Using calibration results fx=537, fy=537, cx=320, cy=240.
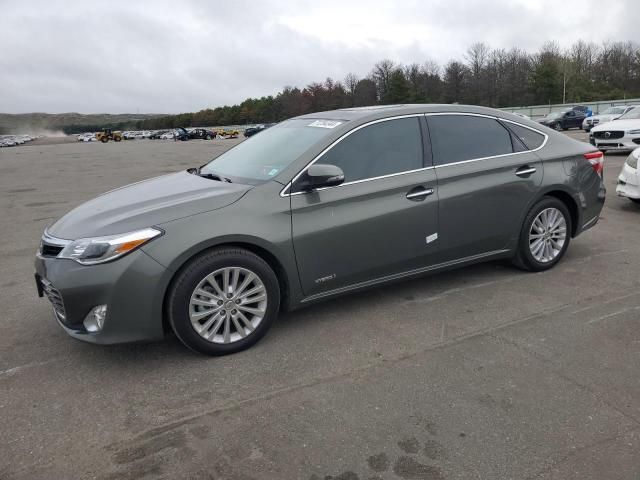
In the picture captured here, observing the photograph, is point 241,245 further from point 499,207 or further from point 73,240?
point 499,207

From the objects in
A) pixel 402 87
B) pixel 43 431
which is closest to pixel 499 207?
pixel 43 431

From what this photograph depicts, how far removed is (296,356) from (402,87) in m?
91.1

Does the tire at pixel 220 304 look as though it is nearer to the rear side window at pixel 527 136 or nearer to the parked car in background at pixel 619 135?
the rear side window at pixel 527 136

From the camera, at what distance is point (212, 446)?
267cm

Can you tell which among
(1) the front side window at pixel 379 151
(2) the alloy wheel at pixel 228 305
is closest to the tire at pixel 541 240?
(1) the front side window at pixel 379 151

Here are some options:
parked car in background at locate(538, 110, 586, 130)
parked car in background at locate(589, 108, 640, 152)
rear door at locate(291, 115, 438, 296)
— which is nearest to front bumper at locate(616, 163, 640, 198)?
rear door at locate(291, 115, 438, 296)

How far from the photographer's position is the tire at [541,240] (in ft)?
16.2

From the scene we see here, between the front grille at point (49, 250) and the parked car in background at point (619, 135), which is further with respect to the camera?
the parked car in background at point (619, 135)

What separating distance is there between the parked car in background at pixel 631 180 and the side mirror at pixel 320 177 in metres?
5.57

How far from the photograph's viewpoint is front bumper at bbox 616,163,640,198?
7.48 m

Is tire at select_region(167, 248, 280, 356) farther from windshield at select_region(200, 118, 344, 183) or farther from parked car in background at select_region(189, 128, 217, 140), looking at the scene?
parked car in background at select_region(189, 128, 217, 140)

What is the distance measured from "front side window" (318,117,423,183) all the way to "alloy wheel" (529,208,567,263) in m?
1.47

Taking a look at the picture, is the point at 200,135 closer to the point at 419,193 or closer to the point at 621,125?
the point at 621,125

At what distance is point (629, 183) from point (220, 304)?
6566mm
